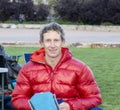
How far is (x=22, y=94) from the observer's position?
3986 millimetres

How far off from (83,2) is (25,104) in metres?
28.5

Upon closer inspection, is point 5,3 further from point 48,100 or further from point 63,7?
point 48,100

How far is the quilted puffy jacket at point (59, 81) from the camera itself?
397 cm

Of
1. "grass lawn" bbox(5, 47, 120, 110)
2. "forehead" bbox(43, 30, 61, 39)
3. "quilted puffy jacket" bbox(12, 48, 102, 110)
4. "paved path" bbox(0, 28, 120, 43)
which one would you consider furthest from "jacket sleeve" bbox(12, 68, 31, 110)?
"paved path" bbox(0, 28, 120, 43)

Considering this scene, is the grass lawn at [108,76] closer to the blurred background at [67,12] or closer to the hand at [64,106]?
the hand at [64,106]

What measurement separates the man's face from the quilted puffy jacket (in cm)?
9

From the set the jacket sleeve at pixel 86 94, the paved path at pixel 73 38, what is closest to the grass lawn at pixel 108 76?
the jacket sleeve at pixel 86 94

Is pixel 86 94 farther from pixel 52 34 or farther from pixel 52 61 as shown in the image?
pixel 52 34

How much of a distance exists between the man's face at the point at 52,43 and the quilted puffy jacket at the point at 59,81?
0.31 ft

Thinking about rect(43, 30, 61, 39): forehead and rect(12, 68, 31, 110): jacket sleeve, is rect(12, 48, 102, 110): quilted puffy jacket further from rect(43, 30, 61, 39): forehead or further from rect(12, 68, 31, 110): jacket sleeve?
rect(43, 30, 61, 39): forehead

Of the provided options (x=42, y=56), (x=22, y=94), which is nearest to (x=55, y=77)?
(x=42, y=56)

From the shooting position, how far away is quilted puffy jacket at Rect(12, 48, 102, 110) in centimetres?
397

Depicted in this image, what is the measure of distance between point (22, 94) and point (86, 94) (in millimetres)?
546

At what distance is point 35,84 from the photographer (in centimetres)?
404
